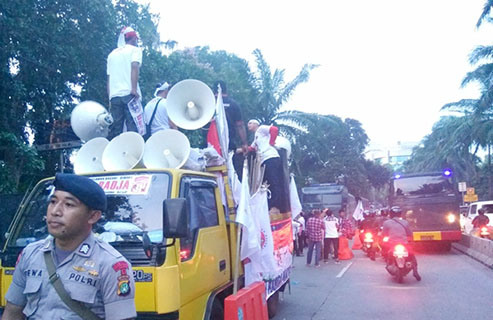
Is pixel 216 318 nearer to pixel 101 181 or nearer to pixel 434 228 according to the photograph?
pixel 101 181

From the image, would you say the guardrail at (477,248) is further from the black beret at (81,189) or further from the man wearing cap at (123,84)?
the black beret at (81,189)

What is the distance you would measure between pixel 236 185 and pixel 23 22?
6.82 metres

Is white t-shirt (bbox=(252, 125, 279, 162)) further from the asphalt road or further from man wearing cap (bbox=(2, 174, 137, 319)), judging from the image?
man wearing cap (bbox=(2, 174, 137, 319))

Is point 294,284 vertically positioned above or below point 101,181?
below

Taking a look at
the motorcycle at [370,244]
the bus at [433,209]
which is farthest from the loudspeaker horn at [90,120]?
the bus at [433,209]

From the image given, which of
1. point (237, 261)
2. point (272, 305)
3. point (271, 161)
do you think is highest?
point (271, 161)

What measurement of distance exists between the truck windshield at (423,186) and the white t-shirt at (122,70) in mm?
14985

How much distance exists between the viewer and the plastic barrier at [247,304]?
4.66m

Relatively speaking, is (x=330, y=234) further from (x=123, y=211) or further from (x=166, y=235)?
(x=166, y=235)

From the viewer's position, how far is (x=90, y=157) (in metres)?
5.70

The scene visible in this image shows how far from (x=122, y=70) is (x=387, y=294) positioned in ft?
22.3

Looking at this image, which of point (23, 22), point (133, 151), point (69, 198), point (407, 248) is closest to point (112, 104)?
point (133, 151)

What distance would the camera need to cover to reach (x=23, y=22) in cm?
1032

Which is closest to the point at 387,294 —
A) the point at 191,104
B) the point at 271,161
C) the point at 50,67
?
the point at 271,161
